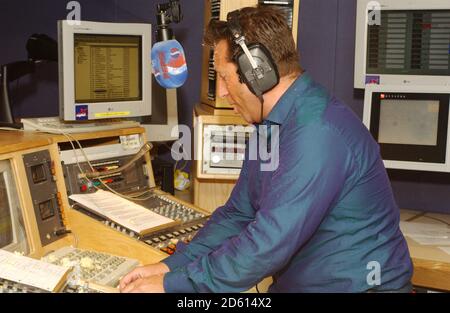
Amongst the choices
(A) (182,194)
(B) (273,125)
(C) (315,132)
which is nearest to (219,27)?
(B) (273,125)

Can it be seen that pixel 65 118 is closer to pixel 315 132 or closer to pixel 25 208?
pixel 25 208

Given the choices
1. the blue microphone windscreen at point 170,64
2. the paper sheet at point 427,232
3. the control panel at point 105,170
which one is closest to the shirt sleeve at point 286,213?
the control panel at point 105,170

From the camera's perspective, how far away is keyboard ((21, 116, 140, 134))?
1962 millimetres

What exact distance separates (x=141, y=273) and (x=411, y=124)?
1505mm

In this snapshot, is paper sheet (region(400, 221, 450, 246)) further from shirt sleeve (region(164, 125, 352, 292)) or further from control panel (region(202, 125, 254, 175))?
shirt sleeve (region(164, 125, 352, 292))

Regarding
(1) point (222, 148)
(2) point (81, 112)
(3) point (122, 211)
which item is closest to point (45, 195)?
(3) point (122, 211)

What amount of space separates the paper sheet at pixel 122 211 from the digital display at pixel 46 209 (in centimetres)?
8

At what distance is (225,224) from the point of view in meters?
1.67

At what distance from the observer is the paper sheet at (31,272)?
1.24 m

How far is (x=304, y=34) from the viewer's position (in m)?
2.73

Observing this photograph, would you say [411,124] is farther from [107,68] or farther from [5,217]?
[5,217]

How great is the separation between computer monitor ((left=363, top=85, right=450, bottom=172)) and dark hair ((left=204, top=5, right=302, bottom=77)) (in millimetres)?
1156

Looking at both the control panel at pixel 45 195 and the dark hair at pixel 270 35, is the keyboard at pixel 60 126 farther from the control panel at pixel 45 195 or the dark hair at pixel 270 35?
the dark hair at pixel 270 35

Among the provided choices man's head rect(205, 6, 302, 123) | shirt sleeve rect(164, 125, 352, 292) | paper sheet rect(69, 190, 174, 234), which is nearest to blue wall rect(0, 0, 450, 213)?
paper sheet rect(69, 190, 174, 234)
